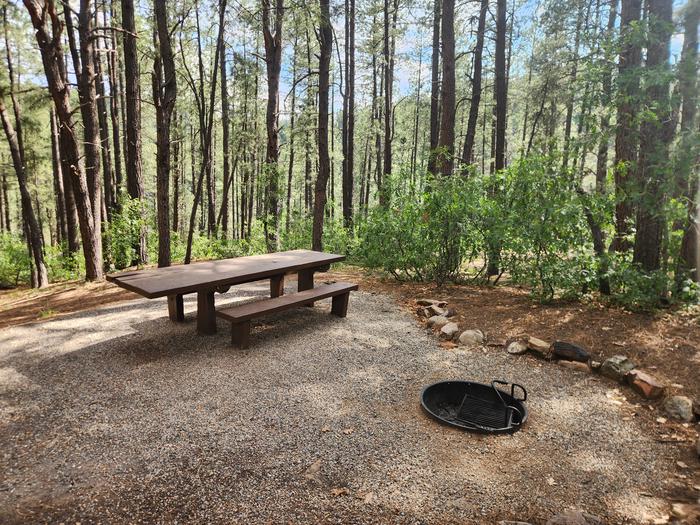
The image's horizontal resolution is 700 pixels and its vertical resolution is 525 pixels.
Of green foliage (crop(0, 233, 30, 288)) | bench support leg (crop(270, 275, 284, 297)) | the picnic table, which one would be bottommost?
green foliage (crop(0, 233, 30, 288))

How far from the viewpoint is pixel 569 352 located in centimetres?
406

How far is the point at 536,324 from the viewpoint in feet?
15.8

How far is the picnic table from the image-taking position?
12.8ft

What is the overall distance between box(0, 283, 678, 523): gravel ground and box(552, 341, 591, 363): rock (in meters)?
0.19

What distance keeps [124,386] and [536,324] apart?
4478 millimetres

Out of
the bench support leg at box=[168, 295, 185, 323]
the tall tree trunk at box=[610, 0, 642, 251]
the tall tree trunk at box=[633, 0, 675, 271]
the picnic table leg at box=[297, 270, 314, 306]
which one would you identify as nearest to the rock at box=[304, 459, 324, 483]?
the bench support leg at box=[168, 295, 185, 323]

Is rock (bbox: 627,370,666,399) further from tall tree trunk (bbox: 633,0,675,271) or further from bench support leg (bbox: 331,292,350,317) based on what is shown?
bench support leg (bbox: 331,292,350,317)

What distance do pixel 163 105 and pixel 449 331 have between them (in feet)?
21.5

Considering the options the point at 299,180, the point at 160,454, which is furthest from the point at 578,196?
the point at 299,180

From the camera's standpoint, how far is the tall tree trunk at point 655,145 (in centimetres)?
407

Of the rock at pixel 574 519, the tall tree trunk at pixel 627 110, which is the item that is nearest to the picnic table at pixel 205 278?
the rock at pixel 574 519

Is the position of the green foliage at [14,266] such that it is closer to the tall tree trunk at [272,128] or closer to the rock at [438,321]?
the tall tree trunk at [272,128]

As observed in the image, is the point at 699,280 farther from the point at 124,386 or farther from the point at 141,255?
the point at 141,255

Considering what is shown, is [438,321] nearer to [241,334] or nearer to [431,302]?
[431,302]
